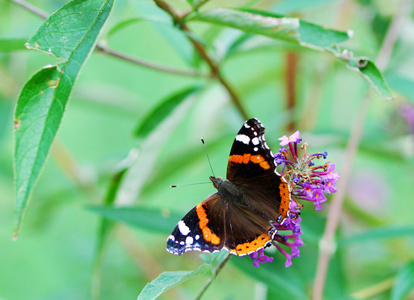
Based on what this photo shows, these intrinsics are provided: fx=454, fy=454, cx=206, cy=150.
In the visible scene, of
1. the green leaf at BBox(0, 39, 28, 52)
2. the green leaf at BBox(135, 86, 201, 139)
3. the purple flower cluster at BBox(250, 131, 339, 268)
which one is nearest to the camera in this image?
the purple flower cluster at BBox(250, 131, 339, 268)

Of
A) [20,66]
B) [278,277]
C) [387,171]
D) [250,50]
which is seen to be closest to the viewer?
[278,277]

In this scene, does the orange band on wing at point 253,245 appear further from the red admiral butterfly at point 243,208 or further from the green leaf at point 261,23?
the green leaf at point 261,23

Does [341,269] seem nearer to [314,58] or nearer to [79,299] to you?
[314,58]

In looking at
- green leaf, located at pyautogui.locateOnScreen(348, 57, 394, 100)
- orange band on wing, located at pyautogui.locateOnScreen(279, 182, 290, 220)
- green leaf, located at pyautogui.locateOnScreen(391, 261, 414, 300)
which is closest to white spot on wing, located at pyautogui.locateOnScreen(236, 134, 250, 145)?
orange band on wing, located at pyautogui.locateOnScreen(279, 182, 290, 220)

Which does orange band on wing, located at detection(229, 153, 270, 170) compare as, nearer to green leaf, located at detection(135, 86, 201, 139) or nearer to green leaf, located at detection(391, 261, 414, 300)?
green leaf, located at detection(135, 86, 201, 139)

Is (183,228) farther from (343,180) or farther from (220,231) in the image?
(343,180)

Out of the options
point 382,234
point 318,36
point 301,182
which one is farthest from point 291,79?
point 301,182

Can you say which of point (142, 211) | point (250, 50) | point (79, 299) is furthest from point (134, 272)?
point (250, 50)
